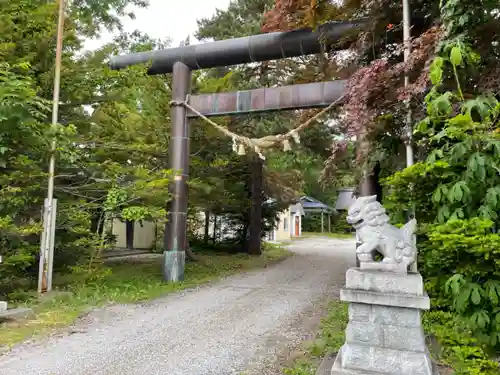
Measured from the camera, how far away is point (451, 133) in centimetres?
334

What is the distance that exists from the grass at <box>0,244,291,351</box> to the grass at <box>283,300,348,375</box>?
324 centimetres

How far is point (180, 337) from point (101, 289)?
335cm

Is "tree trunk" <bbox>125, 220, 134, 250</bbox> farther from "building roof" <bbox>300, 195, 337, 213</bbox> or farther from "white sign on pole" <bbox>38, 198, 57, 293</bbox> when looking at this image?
"building roof" <bbox>300, 195, 337, 213</bbox>

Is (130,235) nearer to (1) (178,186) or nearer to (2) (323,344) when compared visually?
(1) (178,186)

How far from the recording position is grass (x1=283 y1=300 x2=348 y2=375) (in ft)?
11.9

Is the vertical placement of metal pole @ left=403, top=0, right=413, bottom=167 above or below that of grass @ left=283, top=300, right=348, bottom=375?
above

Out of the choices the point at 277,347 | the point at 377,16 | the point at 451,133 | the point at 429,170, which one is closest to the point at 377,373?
the point at 277,347

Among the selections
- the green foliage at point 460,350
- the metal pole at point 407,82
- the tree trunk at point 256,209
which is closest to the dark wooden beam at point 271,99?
the metal pole at point 407,82

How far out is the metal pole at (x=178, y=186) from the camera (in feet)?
26.8

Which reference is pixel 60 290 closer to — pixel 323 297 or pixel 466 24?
pixel 323 297

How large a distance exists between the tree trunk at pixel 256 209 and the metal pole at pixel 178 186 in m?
5.79

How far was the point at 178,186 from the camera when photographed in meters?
8.23

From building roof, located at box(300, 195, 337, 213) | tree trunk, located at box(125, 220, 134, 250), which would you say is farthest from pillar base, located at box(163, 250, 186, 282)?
building roof, located at box(300, 195, 337, 213)

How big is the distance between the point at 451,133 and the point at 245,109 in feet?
16.4
